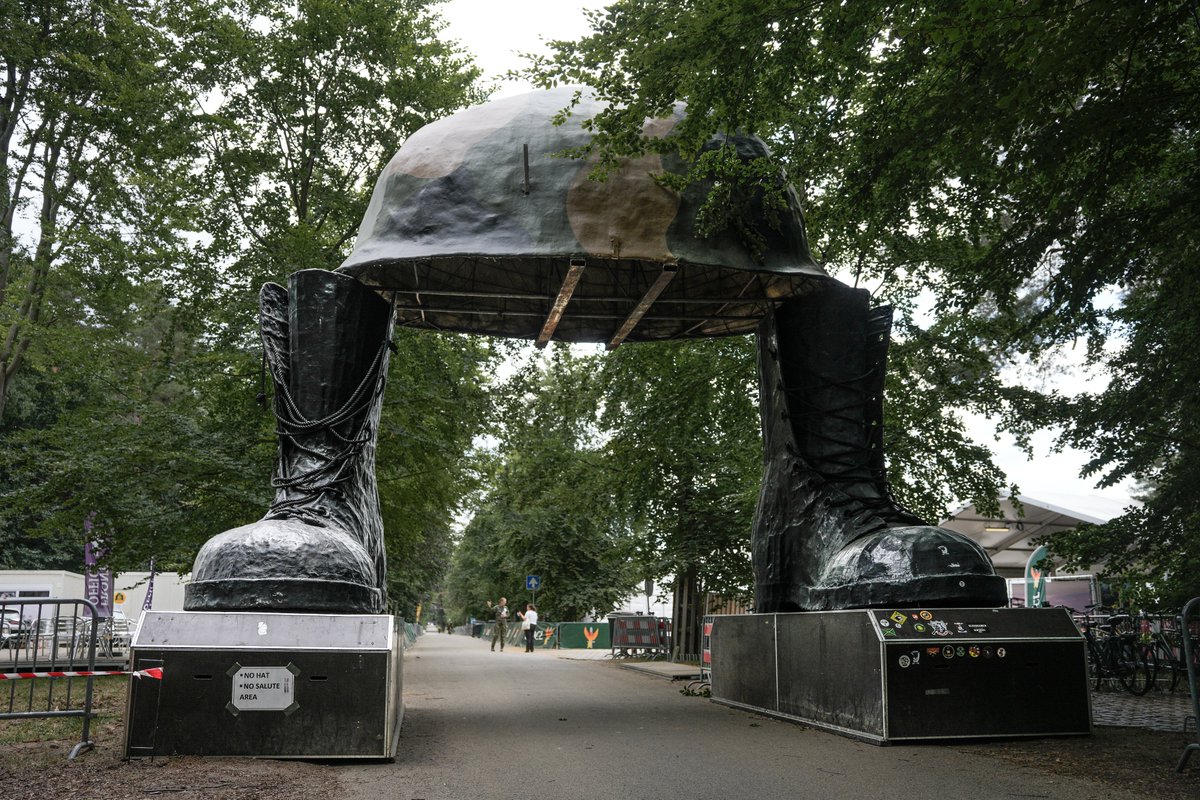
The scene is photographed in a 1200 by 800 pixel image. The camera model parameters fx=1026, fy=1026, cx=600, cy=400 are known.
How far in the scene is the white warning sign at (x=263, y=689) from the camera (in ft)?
17.0

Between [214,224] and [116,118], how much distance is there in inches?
81.3

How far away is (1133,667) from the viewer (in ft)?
37.3

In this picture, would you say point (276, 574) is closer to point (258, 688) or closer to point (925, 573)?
point (258, 688)

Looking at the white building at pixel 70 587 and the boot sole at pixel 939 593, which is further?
the white building at pixel 70 587

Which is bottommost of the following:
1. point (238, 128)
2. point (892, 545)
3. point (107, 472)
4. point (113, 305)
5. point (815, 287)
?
point (892, 545)

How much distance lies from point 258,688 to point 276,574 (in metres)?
0.58

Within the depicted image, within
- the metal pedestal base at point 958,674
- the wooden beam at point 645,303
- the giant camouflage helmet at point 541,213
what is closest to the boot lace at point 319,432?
the giant camouflage helmet at point 541,213

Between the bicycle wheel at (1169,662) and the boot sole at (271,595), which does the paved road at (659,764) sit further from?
the bicycle wheel at (1169,662)

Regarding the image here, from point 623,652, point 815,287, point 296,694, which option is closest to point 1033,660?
point 815,287

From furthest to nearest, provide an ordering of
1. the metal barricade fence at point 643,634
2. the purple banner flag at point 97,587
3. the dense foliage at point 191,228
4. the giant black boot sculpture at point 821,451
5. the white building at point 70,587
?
the white building at point 70,587
the metal barricade fence at point 643,634
the purple banner flag at point 97,587
the dense foliage at point 191,228
the giant black boot sculpture at point 821,451

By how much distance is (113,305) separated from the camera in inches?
575

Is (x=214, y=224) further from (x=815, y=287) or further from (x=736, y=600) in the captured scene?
(x=736, y=600)

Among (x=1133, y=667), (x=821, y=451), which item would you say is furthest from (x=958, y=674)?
(x=1133, y=667)

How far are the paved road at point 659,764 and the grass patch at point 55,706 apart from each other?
231 cm
